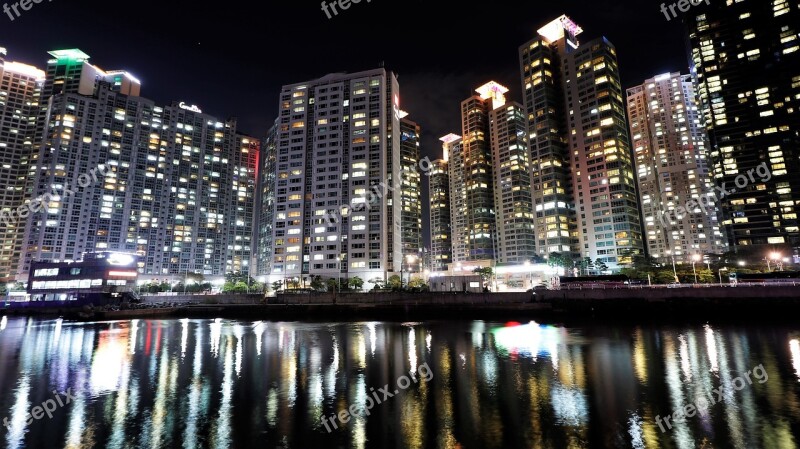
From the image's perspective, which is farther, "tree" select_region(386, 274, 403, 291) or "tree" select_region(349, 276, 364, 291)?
"tree" select_region(349, 276, 364, 291)

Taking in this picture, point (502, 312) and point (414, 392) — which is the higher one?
point (502, 312)

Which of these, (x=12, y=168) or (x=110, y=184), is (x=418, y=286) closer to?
(x=110, y=184)

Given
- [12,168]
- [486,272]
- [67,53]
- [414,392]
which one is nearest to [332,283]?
[486,272]

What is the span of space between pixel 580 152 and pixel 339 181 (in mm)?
112094

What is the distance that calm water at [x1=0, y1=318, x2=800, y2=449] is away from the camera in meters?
17.1

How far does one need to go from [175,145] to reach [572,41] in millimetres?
217734

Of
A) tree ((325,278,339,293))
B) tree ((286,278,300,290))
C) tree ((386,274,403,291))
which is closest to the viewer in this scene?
tree ((386,274,403,291))

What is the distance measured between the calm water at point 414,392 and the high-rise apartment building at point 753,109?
473 ft

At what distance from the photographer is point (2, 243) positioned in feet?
559

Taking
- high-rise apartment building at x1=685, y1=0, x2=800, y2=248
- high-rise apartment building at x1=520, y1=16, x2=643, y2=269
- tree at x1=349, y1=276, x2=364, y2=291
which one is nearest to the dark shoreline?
tree at x1=349, y1=276, x2=364, y2=291

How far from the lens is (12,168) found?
7338 inches

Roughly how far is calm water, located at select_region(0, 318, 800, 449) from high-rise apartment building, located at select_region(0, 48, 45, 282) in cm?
17667

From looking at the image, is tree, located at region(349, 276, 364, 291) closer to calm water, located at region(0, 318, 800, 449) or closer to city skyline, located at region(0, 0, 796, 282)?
city skyline, located at region(0, 0, 796, 282)

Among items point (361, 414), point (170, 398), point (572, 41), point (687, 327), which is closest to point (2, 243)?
point (170, 398)
